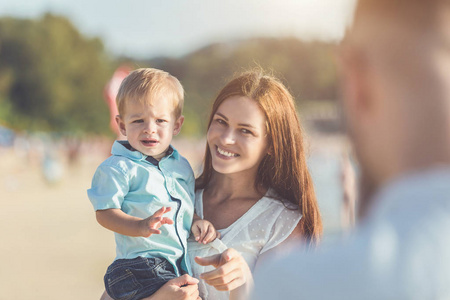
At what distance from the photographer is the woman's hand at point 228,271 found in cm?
171

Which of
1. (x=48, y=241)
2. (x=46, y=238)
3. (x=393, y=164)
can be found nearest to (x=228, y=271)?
(x=393, y=164)

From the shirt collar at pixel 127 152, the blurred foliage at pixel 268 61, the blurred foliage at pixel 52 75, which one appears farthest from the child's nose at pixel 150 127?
the blurred foliage at pixel 268 61

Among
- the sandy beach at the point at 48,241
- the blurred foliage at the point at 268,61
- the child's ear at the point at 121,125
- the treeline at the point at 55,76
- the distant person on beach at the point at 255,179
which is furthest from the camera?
the blurred foliage at the point at 268,61

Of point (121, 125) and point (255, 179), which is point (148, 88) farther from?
point (255, 179)

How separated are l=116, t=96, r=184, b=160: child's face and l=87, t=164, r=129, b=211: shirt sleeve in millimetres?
163

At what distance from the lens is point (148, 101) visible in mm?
2355

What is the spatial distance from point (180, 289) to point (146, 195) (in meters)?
0.41

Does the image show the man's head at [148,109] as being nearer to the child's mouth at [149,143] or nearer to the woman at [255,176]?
the child's mouth at [149,143]

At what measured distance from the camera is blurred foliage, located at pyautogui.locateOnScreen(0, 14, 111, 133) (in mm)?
39188

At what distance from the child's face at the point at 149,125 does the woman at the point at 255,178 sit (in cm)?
19

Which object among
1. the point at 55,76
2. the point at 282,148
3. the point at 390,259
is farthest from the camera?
the point at 55,76

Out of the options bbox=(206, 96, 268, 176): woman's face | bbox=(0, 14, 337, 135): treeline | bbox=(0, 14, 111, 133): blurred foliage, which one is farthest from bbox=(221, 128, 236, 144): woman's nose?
bbox=(0, 14, 111, 133): blurred foliage

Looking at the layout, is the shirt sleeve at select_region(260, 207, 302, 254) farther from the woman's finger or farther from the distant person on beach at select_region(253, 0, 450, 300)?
the distant person on beach at select_region(253, 0, 450, 300)

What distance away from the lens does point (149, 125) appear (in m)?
2.35
